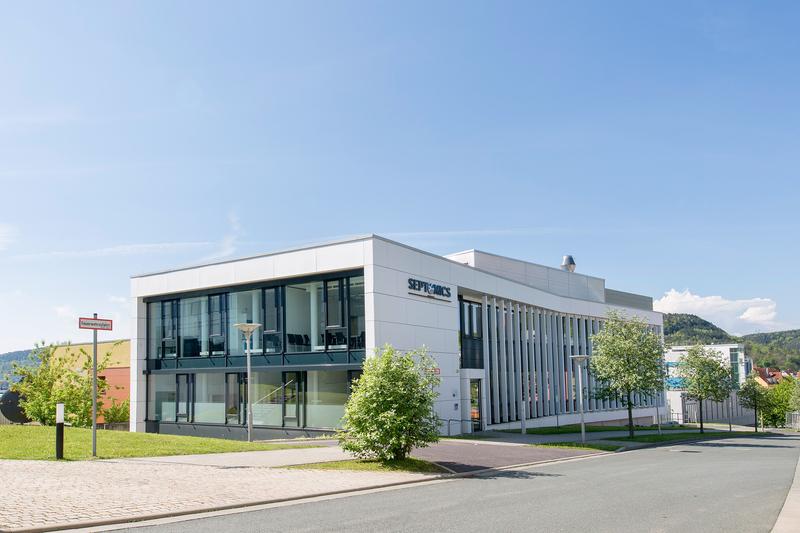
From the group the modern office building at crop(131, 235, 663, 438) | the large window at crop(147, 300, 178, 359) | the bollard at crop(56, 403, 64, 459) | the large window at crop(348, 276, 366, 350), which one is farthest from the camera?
the large window at crop(147, 300, 178, 359)

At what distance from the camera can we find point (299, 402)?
110ft

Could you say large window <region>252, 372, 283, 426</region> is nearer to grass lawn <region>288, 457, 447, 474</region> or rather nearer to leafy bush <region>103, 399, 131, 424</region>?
grass lawn <region>288, 457, 447, 474</region>

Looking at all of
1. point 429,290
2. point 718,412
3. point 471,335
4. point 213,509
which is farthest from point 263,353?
point 718,412

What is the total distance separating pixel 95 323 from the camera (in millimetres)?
19609

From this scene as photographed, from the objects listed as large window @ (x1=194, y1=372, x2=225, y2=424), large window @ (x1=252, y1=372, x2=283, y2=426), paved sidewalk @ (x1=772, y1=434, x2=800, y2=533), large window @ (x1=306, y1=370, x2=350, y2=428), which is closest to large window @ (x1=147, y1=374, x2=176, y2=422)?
large window @ (x1=194, y1=372, x2=225, y2=424)

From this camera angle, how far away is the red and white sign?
1925 cm

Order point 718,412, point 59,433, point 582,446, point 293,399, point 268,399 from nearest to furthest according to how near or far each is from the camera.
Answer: point 59,433 → point 582,446 → point 293,399 → point 268,399 → point 718,412

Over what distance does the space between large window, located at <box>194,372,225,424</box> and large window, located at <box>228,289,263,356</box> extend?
7.11 ft

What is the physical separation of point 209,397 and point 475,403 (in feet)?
47.4

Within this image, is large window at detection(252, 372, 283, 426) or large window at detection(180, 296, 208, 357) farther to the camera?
large window at detection(180, 296, 208, 357)

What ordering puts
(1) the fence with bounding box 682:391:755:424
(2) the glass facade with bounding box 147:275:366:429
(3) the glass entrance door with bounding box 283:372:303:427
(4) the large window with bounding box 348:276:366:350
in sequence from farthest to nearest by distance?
(1) the fence with bounding box 682:391:755:424
(3) the glass entrance door with bounding box 283:372:303:427
(2) the glass facade with bounding box 147:275:366:429
(4) the large window with bounding box 348:276:366:350

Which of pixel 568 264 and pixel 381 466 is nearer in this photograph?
pixel 381 466

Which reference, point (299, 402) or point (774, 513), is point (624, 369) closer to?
point (299, 402)

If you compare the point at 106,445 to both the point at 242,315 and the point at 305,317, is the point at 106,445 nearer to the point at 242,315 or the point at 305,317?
the point at 305,317
